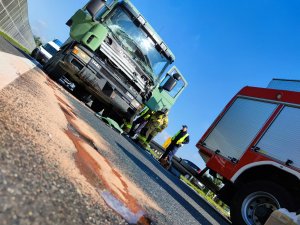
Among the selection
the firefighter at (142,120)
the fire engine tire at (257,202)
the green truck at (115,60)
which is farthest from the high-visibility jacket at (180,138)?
the fire engine tire at (257,202)

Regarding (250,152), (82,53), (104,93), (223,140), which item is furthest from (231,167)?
(82,53)

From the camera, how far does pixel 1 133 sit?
2.01 meters

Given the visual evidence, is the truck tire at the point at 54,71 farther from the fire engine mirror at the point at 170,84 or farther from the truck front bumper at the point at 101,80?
the fire engine mirror at the point at 170,84

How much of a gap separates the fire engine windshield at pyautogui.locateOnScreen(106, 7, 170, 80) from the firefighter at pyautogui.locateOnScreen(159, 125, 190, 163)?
108 inches

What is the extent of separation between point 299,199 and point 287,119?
1.74 metres

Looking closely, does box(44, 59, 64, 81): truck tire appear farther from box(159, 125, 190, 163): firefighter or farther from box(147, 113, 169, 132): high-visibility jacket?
box(159, 125, 190, 163): firefighter

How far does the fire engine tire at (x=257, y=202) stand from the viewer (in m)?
4.84

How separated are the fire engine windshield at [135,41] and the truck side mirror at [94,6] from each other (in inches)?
25.7

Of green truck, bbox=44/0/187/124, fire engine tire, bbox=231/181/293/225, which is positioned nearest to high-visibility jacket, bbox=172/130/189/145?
green truck, bbox=44/0/187/124

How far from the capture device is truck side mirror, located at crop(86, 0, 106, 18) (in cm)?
759

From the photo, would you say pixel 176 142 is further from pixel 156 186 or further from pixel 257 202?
pixel 156 186

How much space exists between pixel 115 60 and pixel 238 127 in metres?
3.18

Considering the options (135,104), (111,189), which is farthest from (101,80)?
(111,189)

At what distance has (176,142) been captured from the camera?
440 inches
